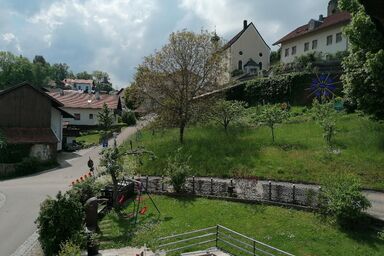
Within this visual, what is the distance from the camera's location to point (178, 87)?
40688 mm

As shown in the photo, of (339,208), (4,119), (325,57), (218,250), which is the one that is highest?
(325,57)

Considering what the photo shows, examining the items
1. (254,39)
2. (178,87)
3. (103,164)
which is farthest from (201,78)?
(254,39)

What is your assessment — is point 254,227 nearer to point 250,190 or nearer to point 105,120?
point 250,190

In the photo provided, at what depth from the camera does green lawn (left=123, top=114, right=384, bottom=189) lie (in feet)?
91.1

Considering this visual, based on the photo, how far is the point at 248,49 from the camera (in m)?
77.8

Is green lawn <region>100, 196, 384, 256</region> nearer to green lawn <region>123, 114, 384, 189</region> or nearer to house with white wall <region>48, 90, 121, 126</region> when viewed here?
green lawn <region>123, 114, 384, 189</region>

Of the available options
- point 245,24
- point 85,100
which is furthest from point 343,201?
point 245,24

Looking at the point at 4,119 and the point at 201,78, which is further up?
the point at 201,78

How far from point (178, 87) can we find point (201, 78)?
2.52 metres

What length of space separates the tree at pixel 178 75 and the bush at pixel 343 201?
21.2 meters

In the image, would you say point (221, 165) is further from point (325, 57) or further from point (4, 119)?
point (325, 57)

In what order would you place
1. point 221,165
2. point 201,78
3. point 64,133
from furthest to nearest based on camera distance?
point 64,133 < point 201,78 < point 221,165

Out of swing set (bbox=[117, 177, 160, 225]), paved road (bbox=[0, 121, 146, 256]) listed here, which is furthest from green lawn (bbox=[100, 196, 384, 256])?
paved road (bbox=[0, 121, 146, 256])

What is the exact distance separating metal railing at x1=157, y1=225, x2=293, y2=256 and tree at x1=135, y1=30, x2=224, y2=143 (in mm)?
22034
